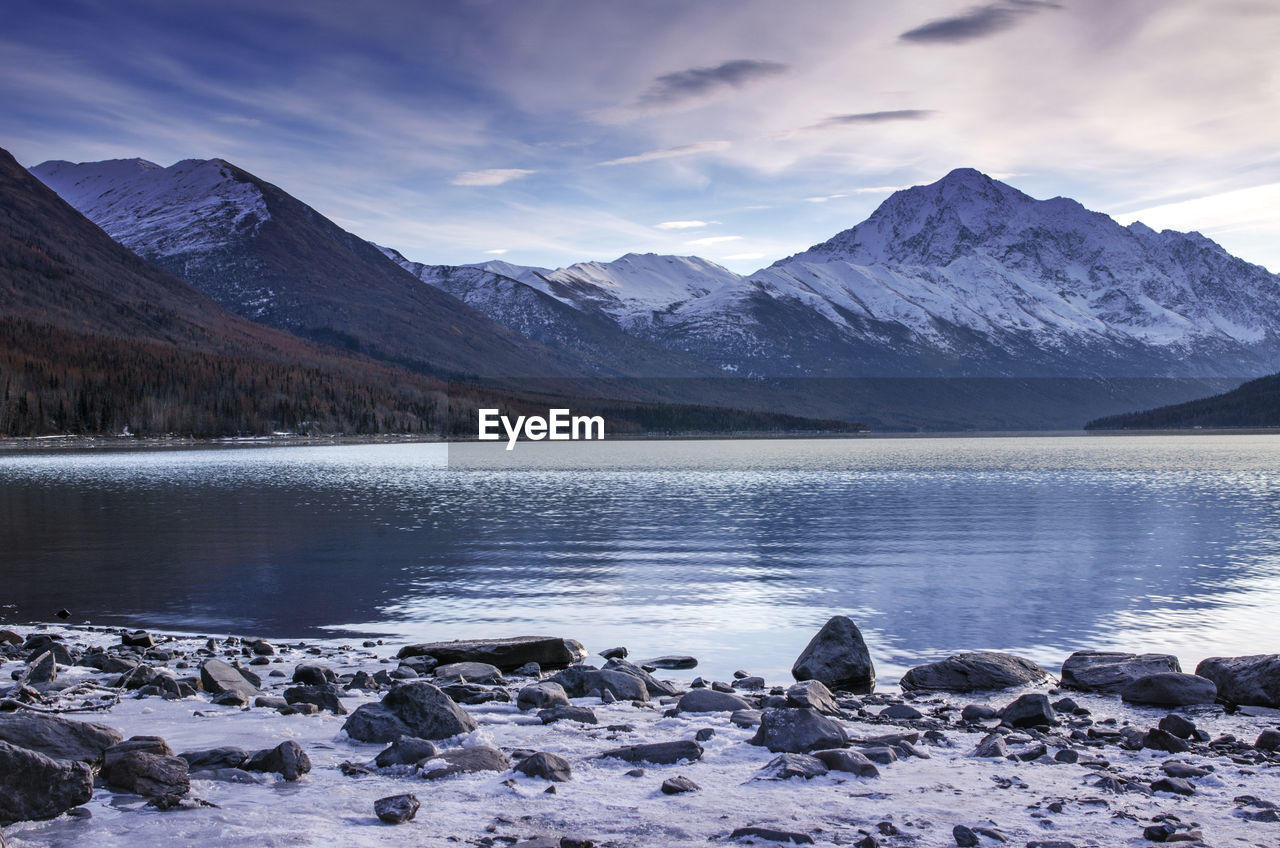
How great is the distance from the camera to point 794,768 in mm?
12266

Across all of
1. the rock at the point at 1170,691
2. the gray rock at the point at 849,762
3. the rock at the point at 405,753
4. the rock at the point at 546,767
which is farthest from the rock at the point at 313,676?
the rock at the point at 1170,691

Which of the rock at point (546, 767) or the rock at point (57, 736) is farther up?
the rock at point (57, 736)

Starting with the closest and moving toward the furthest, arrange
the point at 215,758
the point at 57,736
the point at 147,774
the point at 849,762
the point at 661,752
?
the point at 147,774, the point at 57,736, the point at 215,758, the point at 849,762, the point at 661,752

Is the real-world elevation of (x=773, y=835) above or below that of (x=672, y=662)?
above

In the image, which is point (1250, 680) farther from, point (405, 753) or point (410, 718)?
point (405, 753)

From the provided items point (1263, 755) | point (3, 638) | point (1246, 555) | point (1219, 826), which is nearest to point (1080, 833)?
point (1219, 826)

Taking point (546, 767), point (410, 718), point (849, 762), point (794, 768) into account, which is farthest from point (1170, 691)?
point (410, 718)

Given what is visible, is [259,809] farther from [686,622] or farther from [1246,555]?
[1246,555]

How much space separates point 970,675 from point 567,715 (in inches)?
326

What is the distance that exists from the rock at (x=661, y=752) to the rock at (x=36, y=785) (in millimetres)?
6259

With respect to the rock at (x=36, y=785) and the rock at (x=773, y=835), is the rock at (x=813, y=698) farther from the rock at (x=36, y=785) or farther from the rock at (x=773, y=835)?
the rock at (x=36, y=785)

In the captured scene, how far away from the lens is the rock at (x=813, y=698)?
16.1 meters

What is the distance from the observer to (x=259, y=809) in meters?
10.7

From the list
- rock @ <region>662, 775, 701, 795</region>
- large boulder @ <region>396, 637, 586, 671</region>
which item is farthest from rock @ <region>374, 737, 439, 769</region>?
large boulder @ <region>396, 637, 586, 671</region>
